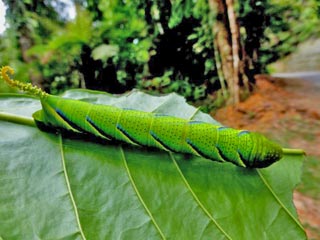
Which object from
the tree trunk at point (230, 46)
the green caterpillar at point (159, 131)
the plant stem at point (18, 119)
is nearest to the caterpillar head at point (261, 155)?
the green caterpillar at point (159, 131)

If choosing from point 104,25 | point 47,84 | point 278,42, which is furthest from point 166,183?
point 278,42

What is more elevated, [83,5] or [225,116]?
[83,5]

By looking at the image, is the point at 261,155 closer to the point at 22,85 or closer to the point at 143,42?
the point at 22,85

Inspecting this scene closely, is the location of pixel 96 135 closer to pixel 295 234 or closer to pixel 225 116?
pixel 295 234

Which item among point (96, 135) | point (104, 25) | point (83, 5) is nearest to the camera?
point (96, 135)

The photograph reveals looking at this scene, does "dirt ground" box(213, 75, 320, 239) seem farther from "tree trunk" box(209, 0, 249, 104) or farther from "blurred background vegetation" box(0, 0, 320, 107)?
"blurred background vegetation" box(0, 0, 320, 107)

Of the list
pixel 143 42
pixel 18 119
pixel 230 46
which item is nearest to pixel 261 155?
pixel 18 119
